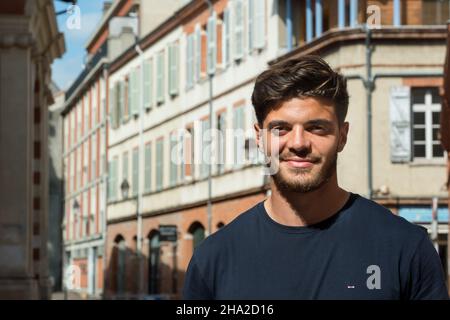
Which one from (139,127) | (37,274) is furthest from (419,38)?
(139,127)

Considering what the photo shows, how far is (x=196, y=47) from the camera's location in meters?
45.3

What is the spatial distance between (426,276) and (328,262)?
216 mm

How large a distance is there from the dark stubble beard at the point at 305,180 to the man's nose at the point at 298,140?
49mm

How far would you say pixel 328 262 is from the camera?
2885mm

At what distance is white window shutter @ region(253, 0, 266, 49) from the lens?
3812 cm

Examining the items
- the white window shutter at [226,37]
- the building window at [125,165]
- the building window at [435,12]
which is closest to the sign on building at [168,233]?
the white window shutter at [226,37]

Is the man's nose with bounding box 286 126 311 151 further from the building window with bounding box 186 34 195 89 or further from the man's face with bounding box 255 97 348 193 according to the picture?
the building window with bounding box 186 34 195 89

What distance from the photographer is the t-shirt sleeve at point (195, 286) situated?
299cm

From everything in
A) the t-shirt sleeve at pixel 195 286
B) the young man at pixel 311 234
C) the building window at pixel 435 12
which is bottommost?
the t-shirt sleeve at pixel 195 286

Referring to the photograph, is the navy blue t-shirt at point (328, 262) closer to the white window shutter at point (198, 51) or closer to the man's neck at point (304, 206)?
the man's neck at point (304, 206)

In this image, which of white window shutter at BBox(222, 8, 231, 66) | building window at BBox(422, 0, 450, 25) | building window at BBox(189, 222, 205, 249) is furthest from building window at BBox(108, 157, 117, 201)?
building window at BBox(422, 0, 450, 25)

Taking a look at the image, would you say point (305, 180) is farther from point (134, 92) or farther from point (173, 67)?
point (134, 92)

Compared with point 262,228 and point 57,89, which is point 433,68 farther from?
point 57,89
